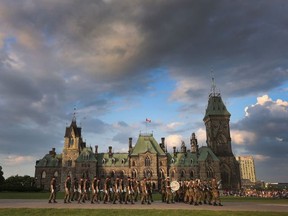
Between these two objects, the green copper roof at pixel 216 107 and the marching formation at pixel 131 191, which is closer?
the marching formation at pixel 131 191

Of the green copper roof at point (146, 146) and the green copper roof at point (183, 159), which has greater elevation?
the green copper roof at point (146, 146)

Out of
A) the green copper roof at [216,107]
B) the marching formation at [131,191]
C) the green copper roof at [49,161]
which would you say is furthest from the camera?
the green copper roof at [216,107]

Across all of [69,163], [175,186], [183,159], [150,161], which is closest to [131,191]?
[175,186]

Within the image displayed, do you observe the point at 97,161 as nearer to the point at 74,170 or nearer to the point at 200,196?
the point at 74,170

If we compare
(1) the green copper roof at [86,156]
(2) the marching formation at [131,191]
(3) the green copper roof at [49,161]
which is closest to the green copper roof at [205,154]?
(1) the green copper roof at [86,156]

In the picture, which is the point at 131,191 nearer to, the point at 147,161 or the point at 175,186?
the point at 175,186

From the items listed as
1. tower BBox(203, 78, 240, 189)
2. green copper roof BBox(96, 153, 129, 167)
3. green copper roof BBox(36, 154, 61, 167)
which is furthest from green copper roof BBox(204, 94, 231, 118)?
green copper roof BBox(36, 154, 61, 167)

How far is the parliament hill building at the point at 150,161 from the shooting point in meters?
83.1

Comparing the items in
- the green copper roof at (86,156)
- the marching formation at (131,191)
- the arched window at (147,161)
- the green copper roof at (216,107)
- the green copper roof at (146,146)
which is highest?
the green copper roof at (216,107)

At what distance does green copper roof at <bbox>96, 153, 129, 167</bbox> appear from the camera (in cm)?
8831

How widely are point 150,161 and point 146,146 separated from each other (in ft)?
17.2

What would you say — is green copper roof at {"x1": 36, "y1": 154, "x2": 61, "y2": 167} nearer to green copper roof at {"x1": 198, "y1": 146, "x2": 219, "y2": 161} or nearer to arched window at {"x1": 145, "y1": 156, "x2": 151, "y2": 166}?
arched window at {"x1": 145, "y1": 156, "x2": 151, "y2": 166}

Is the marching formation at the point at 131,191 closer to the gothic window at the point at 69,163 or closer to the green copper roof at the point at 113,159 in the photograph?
the green copper roof at the point at 113,159

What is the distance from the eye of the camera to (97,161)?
8862 cm
